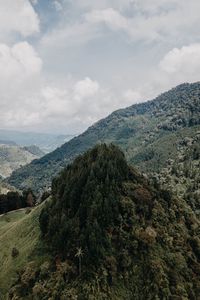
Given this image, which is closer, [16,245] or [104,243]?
[104,243]

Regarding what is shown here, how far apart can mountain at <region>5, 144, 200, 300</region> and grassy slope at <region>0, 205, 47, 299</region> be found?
0.43 m

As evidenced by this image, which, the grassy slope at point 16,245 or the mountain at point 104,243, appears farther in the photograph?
the grassy slope at point 16,245

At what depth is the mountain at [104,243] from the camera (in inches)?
4454

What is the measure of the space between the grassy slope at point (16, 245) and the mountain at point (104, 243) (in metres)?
0.43

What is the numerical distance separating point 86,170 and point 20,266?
40056 mm

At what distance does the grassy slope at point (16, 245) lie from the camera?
12304 centimetres

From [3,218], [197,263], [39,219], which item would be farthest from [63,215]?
[3,218]

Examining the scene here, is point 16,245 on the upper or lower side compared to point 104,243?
lower

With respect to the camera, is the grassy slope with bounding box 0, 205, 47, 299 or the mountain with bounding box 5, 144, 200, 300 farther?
the grassy slope with bounding box 0, 205, 47, 299

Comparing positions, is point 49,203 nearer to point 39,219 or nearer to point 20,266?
point 39,219

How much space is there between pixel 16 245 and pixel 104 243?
35.4 m

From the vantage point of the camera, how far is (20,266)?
124m

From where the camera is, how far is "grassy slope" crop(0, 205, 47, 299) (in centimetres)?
12304

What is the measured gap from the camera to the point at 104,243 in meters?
120
